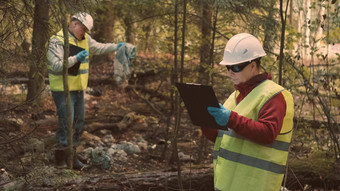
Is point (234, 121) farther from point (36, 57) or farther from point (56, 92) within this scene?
point (56, 92)

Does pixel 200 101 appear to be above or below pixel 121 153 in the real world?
above

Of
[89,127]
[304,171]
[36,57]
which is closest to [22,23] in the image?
[36,57]

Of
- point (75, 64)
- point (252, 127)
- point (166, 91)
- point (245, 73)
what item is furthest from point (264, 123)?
point (166, 91)

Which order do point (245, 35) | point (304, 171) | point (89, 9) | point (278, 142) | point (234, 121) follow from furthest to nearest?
1. point (304, 171)
2. point (89, 9)
3. point (245, 35)
4. point (278, 142)
5. point (234, 121)

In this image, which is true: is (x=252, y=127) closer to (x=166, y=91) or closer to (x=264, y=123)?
(x=264, y=123)

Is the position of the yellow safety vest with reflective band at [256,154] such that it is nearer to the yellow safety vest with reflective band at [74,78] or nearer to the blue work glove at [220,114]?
the blue work glove at [220,114]

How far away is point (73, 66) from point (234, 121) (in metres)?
4.43

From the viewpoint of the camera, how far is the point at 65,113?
6840mm

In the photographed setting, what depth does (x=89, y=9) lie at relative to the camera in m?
4.59

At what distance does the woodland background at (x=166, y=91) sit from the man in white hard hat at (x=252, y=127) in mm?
1590

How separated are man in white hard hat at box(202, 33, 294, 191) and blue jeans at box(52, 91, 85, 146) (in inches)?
161

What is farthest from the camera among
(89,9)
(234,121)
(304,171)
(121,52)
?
(121,52)

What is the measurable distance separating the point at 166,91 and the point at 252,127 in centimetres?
628

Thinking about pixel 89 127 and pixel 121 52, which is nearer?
pixel 121 52
